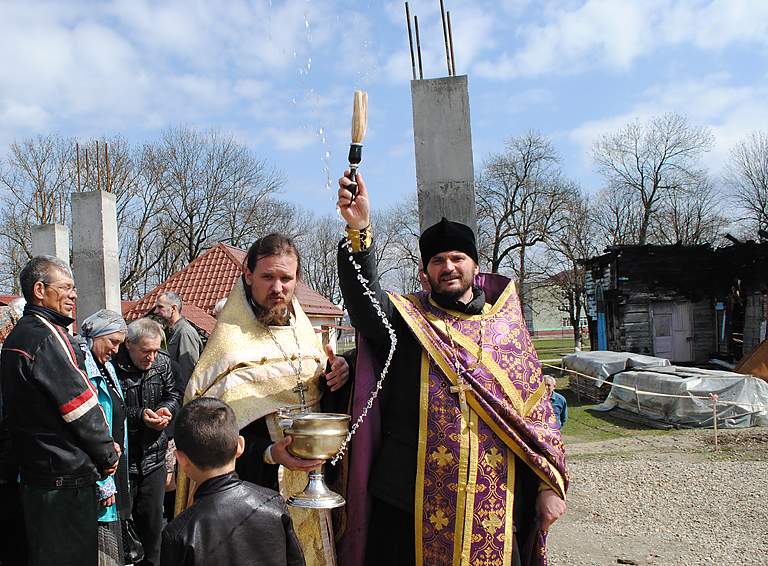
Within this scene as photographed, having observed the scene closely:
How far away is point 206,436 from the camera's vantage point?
212 centimetres

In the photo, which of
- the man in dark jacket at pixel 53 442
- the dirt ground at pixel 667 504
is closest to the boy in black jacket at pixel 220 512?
the man in dark jacket at pixel 53 442

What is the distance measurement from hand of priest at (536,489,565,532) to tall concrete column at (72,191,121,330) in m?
7.91

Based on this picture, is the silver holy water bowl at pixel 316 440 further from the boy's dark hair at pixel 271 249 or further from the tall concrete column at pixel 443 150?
the tall concrete column at pixel 443 150

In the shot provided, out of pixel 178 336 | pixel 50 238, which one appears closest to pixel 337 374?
pixel 178 336

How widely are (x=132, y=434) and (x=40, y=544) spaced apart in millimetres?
1168

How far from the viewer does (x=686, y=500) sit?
7.49 metres

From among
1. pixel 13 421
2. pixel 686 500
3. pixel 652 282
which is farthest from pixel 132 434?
pixel 652 282

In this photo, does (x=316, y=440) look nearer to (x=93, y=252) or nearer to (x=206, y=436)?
(x=206, y=436)

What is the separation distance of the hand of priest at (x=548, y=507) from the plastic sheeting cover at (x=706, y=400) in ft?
35.7

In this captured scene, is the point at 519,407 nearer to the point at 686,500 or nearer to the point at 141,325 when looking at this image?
the point at 141,325

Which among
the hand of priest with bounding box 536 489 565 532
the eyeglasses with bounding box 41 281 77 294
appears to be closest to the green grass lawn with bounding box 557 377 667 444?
the hand of priest with bounding box 536 489 565 532

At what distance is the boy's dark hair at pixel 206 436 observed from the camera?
2119mm

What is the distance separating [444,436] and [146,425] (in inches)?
98.7

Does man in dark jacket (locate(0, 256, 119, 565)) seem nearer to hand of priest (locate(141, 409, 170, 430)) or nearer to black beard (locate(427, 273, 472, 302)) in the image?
hand of priest (locate(141, 409, 170, 430))
